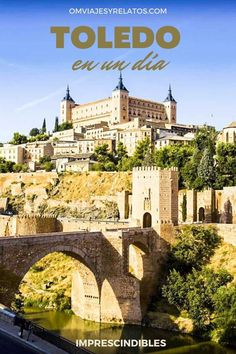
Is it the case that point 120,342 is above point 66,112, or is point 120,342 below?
below

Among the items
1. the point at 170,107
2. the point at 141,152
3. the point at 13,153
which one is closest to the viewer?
the point at 141,152

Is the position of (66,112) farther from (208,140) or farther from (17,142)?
(208,140)

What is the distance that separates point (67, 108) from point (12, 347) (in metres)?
98.0

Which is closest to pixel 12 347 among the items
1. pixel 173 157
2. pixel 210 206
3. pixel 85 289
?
pixel 85 289

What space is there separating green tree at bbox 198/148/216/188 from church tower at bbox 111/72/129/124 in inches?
1885

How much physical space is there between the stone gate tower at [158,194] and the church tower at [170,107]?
6920cm

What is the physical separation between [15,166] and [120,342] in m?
56.0

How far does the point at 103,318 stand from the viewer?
92.4 ft

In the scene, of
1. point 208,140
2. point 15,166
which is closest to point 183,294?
point 208,140

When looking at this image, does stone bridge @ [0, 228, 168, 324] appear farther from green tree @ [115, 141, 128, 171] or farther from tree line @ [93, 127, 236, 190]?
green tree @ [115, 141, 128, 171]

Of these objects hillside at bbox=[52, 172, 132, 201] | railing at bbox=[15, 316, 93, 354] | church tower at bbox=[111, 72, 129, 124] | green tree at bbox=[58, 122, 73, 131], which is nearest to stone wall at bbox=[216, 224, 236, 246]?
railing at bbox=[15, 316, 93, 354]

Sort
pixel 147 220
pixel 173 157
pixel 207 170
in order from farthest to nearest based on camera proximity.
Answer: pixel 173 157 < pixel 207 170 < pixel 147 220

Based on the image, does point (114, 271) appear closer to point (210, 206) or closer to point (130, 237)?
point (130, 237)

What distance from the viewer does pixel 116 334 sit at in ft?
85.8
